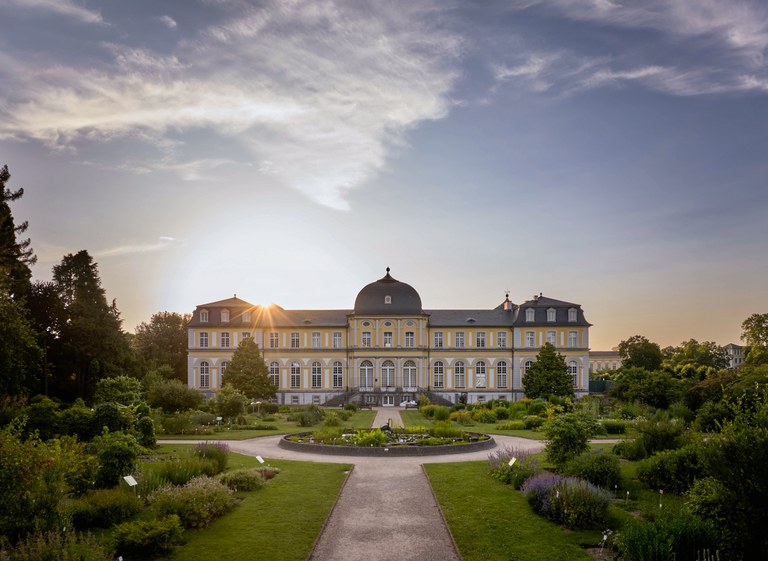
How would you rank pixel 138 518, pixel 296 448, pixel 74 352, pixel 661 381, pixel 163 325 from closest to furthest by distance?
1. pixel 138 518
2. pixel 296 448
3. pixel 661 381
4. pixel 74 352
5. pixel 163 325

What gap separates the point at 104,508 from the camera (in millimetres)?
12336

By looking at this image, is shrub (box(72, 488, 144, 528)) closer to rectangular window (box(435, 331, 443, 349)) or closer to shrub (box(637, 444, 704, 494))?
shrub (box(637, 444, 704, 494))

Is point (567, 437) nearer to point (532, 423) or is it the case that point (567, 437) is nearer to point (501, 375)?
point (532, 423)

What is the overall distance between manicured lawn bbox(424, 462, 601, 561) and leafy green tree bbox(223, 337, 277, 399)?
3450 cm

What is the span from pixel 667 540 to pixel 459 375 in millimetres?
52098

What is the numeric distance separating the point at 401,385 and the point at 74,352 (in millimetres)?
30501

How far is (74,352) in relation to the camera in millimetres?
40406

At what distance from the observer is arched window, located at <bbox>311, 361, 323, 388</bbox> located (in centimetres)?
6038

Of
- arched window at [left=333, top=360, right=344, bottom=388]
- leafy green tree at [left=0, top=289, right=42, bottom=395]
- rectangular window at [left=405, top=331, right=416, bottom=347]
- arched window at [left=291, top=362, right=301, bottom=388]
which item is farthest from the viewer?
arched window at [left=291, top=362, right=301, bottom=388]

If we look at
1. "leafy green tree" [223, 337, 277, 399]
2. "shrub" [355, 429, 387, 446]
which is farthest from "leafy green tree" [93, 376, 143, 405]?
"leafy green tree" [223, 337, 277, 399]

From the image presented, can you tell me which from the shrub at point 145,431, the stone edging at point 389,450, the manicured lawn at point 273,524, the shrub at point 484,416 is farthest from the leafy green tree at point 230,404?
the manicured lawn at point 273,524

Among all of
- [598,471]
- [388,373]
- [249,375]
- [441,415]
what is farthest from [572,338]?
[598,471]

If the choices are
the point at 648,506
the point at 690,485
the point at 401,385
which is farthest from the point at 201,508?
the point at 401,385

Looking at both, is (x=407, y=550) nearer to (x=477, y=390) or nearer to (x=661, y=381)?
(x=661, y=381)
